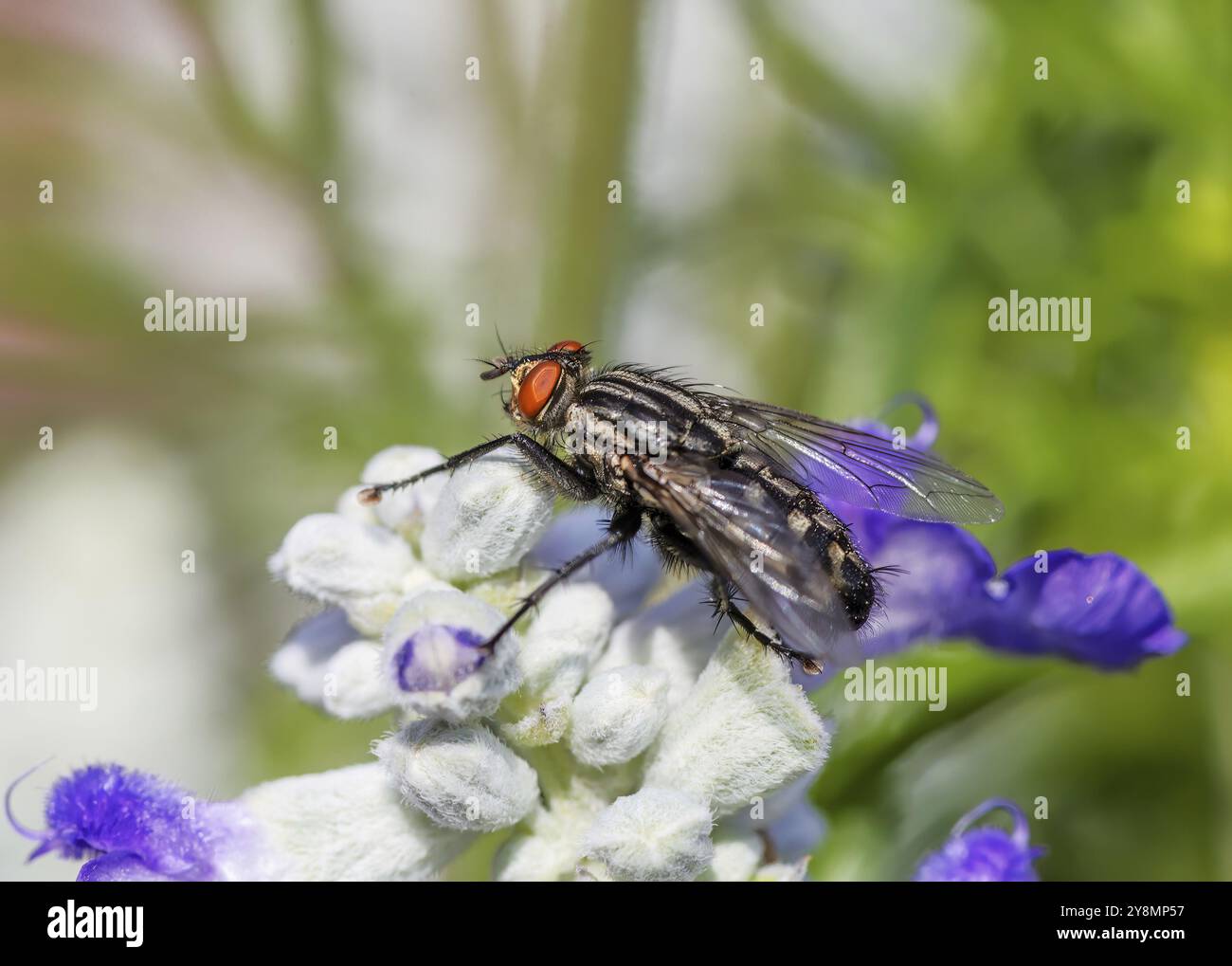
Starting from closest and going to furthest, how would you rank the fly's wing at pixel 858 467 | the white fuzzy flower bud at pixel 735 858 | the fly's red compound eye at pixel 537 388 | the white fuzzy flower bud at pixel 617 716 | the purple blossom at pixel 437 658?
1. the purple blossom at pixel 437 658
2. the white fuzzy flower bud at pixel 617 716
3. the white fuzzy flower bud at pixel 735 858
4. the fly's red compound eye at pixel 537 388
5. the fly's wing at pixel 858 467

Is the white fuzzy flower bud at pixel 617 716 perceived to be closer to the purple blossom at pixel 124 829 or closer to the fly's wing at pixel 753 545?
the fly's wing at pixel 753 545

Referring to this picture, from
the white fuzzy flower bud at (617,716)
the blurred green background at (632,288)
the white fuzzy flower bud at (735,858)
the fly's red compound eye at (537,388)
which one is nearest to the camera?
the white fuzzy flower bud at (617,716)

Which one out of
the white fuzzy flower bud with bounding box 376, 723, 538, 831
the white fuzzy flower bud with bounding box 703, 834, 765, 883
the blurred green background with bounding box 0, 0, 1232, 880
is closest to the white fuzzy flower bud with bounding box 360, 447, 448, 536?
the white fuzzy flower bud with bounding box 376, 723, 538, 831

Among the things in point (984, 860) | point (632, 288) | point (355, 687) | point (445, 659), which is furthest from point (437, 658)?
point (632, 288)

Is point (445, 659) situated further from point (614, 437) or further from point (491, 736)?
point (614, 437)

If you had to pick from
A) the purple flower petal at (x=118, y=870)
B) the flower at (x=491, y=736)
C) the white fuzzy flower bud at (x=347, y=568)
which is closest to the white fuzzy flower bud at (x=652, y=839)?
the flower at (x=491, y=736)

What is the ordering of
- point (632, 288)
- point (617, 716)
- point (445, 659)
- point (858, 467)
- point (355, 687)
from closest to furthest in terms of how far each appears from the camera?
point (445, 659) → point (617, 716) → point (355, 687) → point (858, 467) → point (632, 288)
